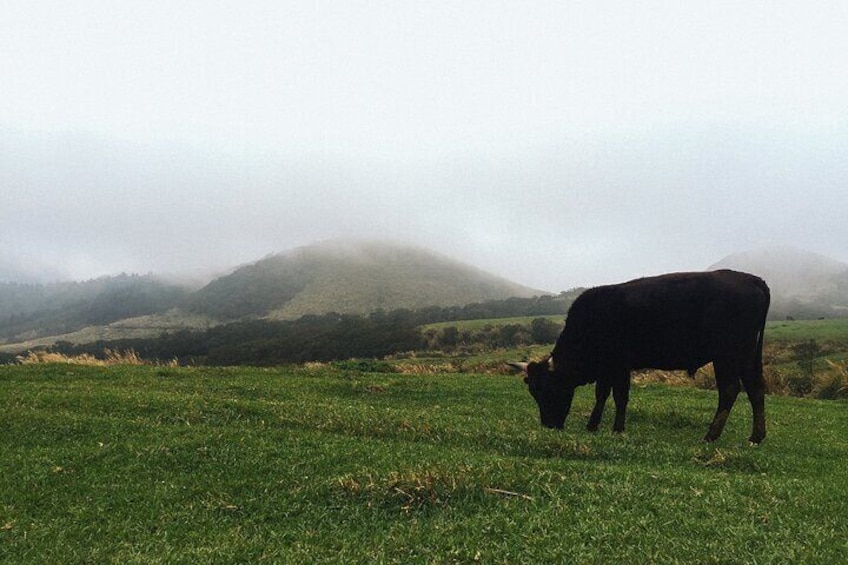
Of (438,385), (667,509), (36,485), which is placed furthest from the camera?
(438,385)

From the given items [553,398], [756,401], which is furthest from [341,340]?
[756,401]

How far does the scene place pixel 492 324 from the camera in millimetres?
98438

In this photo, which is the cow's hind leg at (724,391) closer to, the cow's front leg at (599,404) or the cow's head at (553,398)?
the cow's front leg at (599,404)

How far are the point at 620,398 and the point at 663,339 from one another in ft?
6.40

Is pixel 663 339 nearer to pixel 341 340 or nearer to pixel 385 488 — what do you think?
pixel 385 488

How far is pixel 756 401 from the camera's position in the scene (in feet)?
42.5

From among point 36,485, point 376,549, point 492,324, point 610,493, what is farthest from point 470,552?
point 492,324

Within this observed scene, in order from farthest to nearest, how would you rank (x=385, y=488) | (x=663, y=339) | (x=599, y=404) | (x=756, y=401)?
(x=599, y=404), (x=663, y=339), (x=756, y=401), (x=385, y=488)

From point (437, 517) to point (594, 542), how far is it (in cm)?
201

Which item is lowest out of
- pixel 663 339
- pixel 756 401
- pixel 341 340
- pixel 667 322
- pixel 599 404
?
pixel 341 340

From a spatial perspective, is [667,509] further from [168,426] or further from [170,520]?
[168,426]

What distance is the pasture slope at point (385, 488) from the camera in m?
6.38

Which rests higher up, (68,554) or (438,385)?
A: (68,554)

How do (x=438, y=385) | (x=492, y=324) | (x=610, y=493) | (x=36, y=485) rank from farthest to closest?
(x=492, y=324)
(x=438, y=385)
(x=36, y=485)
(x=610, y=493)
